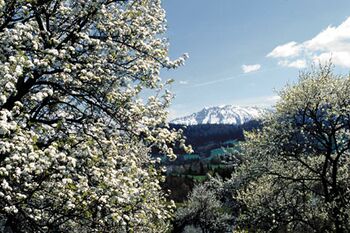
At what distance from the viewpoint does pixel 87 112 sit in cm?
1670

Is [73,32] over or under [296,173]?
over

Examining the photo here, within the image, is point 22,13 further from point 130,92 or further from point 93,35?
point 130,92

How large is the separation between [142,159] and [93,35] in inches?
210

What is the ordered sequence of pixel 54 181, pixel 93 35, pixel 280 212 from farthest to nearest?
1. pixel 280 212
2. pixel 93 35
3. pixel 54 181

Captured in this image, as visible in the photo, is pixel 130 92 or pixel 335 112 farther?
pixel 335 112

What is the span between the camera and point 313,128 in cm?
3022

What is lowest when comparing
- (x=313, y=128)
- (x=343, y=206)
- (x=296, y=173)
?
(x=343, y=206)

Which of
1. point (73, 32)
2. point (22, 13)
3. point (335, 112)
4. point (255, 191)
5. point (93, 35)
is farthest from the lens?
point (255, 191)

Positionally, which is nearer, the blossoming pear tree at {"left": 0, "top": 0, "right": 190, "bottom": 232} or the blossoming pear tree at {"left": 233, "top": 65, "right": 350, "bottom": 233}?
the blossoming pear tree at {"left": 0, "top": 0, "right": 190, "bottom": 232}

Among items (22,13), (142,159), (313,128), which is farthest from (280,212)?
(22,13)

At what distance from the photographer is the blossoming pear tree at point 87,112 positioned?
1164cm

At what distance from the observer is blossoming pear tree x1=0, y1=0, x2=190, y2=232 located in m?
11.6

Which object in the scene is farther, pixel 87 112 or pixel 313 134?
pixel 313 134

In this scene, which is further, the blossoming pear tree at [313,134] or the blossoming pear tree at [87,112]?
the blossoming pear tree at [313,134]
